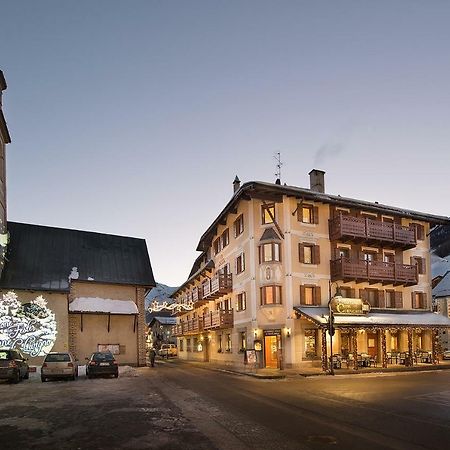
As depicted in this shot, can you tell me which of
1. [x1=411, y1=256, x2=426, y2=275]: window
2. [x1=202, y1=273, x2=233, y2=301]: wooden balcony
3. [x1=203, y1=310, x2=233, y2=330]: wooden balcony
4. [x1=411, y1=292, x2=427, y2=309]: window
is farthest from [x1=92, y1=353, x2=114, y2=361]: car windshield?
[x1=411, y1=256, x2=426, y2=275]: window

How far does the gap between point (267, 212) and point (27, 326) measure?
18.5m

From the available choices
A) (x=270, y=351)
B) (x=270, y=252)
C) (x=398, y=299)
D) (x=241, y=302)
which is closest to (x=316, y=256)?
(x=270, y=252)

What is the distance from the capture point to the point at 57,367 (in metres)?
26.4

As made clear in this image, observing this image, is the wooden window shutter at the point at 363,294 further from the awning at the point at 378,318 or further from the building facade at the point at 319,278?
the awning at the point at 378,318

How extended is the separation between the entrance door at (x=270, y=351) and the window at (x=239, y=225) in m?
8.21

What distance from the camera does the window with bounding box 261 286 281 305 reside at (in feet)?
111

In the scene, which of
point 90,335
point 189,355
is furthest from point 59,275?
point 189,355

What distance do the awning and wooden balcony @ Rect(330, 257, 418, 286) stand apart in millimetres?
2386

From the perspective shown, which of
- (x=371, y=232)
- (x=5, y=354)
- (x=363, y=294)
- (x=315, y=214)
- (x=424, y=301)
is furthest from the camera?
(x=424, y=301)

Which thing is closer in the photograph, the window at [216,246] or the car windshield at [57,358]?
the car windshield at [57,358]

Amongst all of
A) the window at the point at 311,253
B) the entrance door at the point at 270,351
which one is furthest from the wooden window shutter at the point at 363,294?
the entrance door at the point at 270,351

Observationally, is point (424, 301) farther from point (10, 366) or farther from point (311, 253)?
point (10, 366)

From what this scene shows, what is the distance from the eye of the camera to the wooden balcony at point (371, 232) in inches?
1383

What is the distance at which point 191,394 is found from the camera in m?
18.5
